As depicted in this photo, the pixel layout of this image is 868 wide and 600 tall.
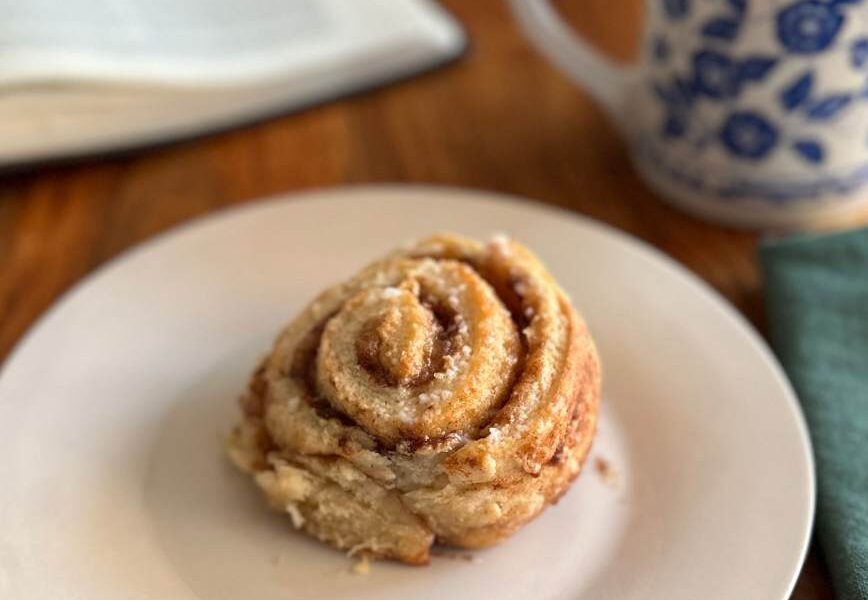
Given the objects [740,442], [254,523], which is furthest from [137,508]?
[740,442]

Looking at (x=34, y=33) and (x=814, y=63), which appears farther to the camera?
(x=34, y=33)

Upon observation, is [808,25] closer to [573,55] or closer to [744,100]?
[744,100]

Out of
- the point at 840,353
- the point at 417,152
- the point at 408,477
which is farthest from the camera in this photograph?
the point at 417,152

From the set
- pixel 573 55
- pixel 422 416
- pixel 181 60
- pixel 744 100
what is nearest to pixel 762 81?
pixel 744 100

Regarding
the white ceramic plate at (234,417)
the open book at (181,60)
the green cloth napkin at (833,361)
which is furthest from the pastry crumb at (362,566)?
the open book at (181,60)

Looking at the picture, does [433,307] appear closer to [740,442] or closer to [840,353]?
[740,442]

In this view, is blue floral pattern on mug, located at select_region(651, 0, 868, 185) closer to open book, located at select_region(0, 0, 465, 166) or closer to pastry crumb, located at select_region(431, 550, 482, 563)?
open book, located at select_region(0, 0, 465, 166)
